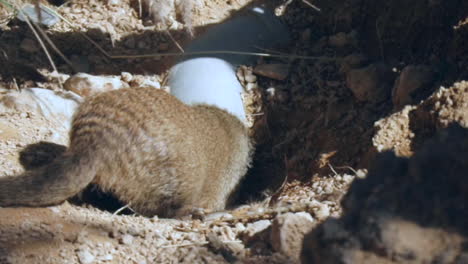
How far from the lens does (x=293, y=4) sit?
173 inches

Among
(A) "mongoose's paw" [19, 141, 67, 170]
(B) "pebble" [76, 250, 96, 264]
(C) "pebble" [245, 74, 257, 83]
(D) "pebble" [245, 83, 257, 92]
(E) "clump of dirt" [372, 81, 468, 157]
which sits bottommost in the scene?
(A) "mongoose's paw" [19, 141, 67, 170]

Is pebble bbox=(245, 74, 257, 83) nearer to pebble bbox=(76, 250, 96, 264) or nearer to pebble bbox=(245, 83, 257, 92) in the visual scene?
pebble bbox=(245, 83, 257, 92)

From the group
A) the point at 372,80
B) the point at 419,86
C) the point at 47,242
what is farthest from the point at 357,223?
the point at 372,80

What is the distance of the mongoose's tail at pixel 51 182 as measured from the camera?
8.04ft

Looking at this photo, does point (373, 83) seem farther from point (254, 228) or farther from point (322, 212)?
point (254, 228)

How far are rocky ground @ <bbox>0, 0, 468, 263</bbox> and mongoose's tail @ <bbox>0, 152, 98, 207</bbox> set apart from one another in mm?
64

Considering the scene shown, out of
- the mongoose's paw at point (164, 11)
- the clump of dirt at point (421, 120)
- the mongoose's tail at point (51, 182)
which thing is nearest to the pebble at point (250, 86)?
the mongoose's paw at point (164, 11)

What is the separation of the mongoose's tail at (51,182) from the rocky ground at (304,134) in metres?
0.06

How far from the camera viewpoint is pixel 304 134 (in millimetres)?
3586

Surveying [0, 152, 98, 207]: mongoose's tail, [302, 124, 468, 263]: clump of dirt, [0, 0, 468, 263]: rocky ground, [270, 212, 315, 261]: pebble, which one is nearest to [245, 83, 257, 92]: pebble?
[0, 0, 468, 263]: rocky ground

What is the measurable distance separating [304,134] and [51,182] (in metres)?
1.63

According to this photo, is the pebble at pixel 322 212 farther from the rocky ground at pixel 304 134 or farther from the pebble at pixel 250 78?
the pebble at pixel 250 78

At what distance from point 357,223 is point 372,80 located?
215cm

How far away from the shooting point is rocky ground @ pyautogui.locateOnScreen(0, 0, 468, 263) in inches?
53.9
